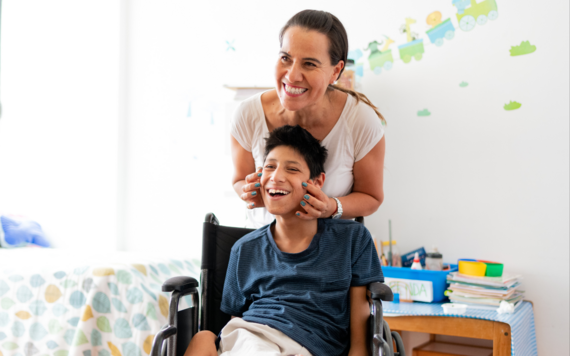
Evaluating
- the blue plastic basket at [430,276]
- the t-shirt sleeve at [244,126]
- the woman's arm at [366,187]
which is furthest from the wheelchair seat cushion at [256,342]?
the blue plastic basket at [430,276]

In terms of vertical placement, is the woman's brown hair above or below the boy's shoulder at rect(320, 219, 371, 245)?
above

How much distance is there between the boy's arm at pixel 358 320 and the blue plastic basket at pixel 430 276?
3.09ft

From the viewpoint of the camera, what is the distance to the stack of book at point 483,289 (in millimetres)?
2047

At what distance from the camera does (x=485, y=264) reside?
6.96 ft

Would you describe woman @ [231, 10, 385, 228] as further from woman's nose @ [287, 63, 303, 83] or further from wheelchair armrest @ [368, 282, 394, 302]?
wheelchair armrest @ [368, 282, 394, 302]

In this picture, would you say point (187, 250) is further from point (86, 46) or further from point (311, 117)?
point (311, 117)

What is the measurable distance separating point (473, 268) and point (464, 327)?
310 millimetres

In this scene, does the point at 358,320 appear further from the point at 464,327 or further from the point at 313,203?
the point at 464,327

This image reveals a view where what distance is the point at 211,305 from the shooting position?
1562mm

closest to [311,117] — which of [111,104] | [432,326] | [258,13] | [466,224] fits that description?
[432,326]

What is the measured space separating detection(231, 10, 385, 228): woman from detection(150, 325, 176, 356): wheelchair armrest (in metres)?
0.43

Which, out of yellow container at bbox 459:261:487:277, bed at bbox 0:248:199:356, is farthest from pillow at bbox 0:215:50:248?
yellow container at bbox 459:261:487:277

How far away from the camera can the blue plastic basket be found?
85.6 inches

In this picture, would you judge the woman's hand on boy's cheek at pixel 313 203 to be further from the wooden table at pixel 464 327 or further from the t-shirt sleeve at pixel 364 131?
the wooden table at pixel 464 327
